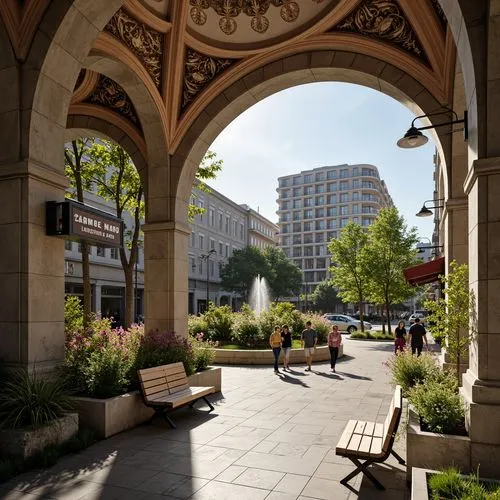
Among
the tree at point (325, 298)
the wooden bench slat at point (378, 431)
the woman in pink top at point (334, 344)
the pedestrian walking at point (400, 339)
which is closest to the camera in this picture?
the wooden bench slat at point (378, 431)

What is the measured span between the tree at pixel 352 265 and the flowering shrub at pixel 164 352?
2218cm

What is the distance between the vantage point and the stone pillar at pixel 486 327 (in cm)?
490

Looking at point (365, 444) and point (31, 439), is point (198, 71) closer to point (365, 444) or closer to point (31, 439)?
point (31, 439)

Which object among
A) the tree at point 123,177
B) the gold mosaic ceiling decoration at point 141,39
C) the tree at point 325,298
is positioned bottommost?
the tree at point 325,298

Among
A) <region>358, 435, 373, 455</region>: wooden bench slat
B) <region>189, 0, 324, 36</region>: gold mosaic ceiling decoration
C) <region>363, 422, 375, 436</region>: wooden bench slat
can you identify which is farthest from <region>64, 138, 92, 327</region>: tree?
<region>358, 435, 373, 455</region>: wooden bench slat

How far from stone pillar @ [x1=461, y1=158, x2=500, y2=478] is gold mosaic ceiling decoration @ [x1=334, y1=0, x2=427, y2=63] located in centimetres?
633

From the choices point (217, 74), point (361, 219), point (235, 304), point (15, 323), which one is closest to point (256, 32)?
point (217, 74)

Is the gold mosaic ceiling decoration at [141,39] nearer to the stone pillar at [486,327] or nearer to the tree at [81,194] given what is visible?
the tree at [81,194]

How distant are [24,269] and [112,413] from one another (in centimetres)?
275

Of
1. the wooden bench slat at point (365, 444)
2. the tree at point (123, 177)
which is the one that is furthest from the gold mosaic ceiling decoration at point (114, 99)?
the wooden bench slat at point (365, 444)

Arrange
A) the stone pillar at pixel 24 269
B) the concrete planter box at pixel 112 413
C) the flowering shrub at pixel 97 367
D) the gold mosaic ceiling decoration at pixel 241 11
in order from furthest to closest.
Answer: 1. the gold mosaic ceiling decoration at pixel 241 11
2. the flowering shrub at pixel 97 367
3. the concrete planter box at pixel 112 413
4. the stone pillar at pixel 24 269

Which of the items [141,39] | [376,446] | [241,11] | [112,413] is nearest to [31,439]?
[112,413]

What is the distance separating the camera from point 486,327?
505 centimetres

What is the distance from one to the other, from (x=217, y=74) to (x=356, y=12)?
3.83 meters
